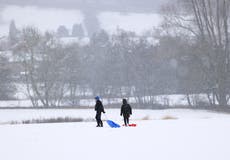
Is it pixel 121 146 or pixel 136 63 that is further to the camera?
→ pixel 136 63

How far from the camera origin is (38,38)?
204 feet

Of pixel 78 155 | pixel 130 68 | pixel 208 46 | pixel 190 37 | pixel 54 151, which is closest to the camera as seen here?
pixel 78 155

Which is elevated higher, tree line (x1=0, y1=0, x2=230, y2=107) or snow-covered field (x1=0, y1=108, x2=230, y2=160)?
tree line (x1=0, y1=0, x2=230, y2=107)

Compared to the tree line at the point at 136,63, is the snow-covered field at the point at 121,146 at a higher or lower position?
lower

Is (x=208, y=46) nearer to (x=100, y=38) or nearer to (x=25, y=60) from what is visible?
(x=25, y=60)

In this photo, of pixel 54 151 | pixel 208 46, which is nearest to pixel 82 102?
pixel 208 46

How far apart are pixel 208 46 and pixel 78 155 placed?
37.4m

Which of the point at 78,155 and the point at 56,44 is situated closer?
the point at 78,155

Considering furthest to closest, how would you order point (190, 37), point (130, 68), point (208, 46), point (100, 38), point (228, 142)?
point (100, 38) → point (130, 68) → point (190, 37) → point (208, 46) → point (228, 142)

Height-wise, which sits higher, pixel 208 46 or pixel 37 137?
pixel 208 46

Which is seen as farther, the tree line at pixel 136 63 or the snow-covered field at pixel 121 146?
the tree line at pixel 136 63

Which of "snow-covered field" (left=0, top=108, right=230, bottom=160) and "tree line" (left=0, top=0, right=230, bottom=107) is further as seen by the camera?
"tree line" (left=0, top=0, right=230, bottom=107)

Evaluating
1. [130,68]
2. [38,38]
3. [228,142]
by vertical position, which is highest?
[38,38]

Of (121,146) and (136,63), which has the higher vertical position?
(136,63)
